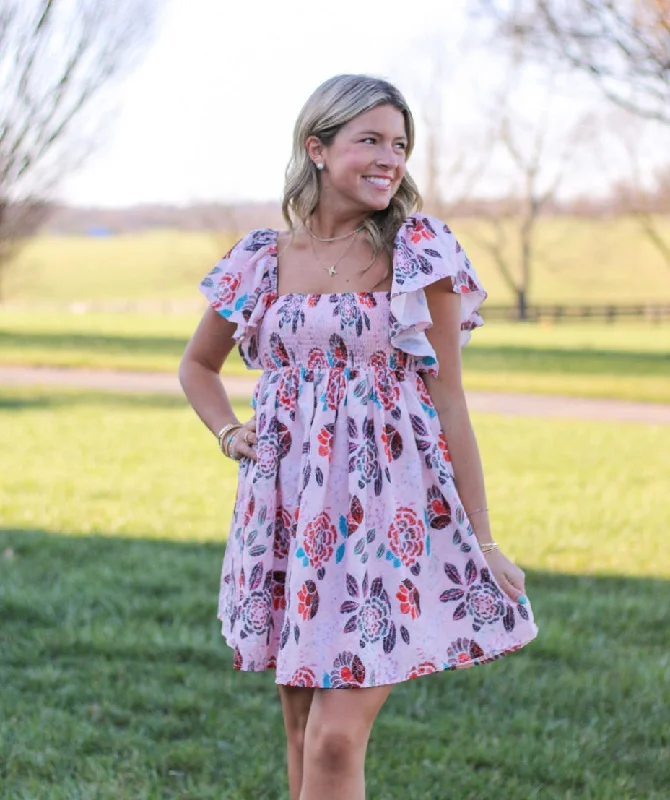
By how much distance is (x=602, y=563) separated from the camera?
6.90m

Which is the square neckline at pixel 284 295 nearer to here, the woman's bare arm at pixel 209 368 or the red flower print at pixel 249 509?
the woman's bare arm at pixel 209 368

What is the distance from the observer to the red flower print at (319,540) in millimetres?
2736

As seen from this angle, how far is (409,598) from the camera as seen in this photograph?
2.75 metres

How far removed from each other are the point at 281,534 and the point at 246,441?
252 mm

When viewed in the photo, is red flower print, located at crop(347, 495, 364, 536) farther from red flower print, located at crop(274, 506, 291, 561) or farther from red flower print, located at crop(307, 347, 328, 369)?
red flower print, located at crop(307, 347, 328, 369)

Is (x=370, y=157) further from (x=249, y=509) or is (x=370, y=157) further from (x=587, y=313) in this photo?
(x=587, y=313)

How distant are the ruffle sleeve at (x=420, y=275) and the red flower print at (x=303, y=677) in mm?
752

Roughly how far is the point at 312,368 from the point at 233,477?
726 cm

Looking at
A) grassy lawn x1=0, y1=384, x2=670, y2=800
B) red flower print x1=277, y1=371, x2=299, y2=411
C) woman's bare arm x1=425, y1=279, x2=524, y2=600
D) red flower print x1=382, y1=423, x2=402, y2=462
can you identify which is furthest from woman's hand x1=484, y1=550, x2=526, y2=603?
grassy lawn x1=0, y1=384, x2=670, y2=800

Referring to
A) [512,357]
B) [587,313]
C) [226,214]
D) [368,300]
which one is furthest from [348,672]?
[226,214]

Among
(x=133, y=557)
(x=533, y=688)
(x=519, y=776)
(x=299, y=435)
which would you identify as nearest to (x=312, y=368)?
(x=299, y=435)

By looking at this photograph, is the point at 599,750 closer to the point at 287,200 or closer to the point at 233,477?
the point at 287,200

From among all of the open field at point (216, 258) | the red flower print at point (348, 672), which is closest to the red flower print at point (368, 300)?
the red flower print at point (348, 672)

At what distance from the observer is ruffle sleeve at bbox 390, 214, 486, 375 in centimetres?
279
